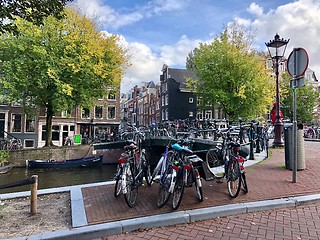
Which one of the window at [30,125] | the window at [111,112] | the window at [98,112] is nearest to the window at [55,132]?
the window at [30,125]

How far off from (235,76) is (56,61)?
14.1m

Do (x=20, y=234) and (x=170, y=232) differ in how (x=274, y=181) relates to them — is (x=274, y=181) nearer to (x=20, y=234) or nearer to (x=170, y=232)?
(x=170, y=232)

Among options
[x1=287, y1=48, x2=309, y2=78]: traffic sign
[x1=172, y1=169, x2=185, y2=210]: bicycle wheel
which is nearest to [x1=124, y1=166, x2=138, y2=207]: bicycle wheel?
[x1=172, y1=169, x2=185, y2=210]: bicycle wheel

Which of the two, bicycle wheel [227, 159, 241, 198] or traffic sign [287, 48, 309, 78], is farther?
traffic sign [287, 48, 309, 78]

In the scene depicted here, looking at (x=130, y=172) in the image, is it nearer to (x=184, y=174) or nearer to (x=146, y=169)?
(x=146, y=169)

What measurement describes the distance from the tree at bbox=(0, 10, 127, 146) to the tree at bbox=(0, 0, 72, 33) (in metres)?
14.0

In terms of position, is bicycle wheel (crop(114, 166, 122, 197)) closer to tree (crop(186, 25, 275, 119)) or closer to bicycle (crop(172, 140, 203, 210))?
bicycle (crop(172, 140, 203, 210))

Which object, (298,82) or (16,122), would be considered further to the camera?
(16,122)

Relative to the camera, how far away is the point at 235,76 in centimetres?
2162

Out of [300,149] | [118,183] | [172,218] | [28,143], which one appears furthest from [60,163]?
[172,218]

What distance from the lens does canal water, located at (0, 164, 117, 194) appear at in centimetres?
1581

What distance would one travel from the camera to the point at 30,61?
726 inches

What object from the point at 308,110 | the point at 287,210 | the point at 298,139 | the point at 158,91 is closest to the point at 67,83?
the point at 298,139

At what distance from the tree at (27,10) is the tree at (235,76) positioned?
17.9 meters
